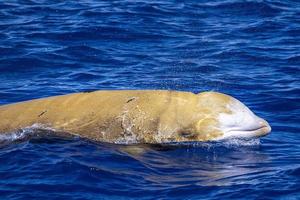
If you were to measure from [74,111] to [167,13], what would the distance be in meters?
10.7

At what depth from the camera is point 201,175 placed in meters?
10.2

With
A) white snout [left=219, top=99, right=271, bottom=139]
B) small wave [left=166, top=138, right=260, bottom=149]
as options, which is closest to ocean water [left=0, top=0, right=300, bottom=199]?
small wave [left=166, top=138, right=260, bottom=149]

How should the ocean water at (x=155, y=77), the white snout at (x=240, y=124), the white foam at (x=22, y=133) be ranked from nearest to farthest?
the ocean water at (x=155, y=77) < the white snout at (x=240, y=124) < the white foam at (x=22, y=133)

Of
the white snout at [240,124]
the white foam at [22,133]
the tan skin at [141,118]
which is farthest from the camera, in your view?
the white foam at [22,133]

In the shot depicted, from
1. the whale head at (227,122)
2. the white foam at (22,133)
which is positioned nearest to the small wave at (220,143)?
the whale head at (227,122)

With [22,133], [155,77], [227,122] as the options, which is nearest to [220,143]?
[227,122]

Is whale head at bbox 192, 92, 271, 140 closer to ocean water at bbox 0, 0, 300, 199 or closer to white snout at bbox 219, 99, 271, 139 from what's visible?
white snout at bbox 219, 99, 271, 139

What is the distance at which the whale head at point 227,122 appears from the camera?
11031mm

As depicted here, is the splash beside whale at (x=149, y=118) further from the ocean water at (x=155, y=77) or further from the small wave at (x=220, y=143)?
the ocean water at (x=155, y=77)

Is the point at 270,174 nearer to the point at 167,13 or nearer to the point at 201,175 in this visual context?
the point at 201,175

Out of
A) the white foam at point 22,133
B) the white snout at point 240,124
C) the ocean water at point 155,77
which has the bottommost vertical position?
the ocean water at point 155,77

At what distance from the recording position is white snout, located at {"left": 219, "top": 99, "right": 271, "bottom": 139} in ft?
36.1

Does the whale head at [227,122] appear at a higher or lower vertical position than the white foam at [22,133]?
higher

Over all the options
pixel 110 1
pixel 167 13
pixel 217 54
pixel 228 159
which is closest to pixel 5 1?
pixel 110 1
